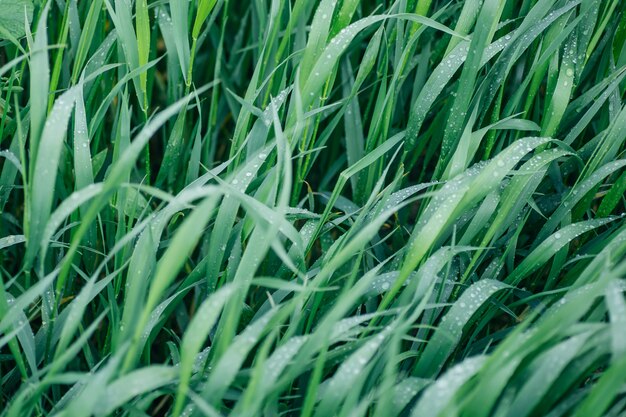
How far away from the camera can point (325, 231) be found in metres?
1.16

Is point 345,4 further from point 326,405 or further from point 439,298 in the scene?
point 326,405

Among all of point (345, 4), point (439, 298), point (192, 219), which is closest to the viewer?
point (192, 219)

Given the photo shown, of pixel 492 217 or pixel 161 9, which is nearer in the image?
pixel 492 217

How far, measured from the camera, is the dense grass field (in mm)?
834

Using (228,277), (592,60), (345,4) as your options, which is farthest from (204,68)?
(592,60)

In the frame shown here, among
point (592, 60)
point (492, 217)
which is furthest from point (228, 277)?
point (592, 60)

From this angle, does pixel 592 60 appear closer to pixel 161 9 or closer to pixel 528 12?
pixel 528 12

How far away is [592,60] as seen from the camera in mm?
1329

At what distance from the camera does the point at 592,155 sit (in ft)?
3.73

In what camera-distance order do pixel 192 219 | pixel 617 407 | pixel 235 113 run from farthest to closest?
pixel 235 113 < pixel 617 407 < pixel 192 219

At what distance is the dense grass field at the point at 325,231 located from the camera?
83cm

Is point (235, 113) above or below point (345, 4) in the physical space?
below

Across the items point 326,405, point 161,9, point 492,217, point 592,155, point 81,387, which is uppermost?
point 161,9

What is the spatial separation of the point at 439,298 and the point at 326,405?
0.81ft
